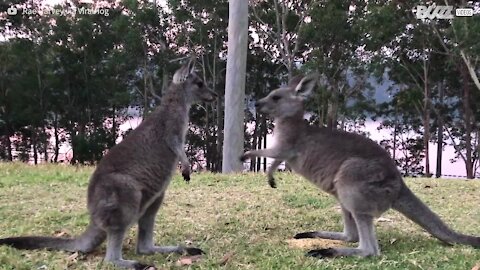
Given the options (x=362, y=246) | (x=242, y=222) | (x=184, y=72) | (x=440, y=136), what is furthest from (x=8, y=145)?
(x=362, y=246)

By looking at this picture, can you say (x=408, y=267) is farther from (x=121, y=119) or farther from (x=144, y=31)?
(x=121, y=119)

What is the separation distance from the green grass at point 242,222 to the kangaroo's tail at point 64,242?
0.16ft

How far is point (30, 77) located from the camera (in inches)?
1082

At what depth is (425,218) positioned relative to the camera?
158 inches

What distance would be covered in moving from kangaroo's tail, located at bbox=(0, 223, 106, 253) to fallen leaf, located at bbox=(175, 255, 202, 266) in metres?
0.50

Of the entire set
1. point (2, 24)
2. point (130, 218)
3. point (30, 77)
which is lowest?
point (130, 218)

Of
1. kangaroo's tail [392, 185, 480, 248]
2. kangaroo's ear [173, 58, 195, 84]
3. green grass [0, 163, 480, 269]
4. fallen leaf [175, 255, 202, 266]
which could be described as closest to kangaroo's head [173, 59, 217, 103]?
kangaroo's ear [173, 58, 195, 84]

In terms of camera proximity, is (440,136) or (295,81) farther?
(440,136)

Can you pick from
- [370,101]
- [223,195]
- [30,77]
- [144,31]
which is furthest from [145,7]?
[223,195]

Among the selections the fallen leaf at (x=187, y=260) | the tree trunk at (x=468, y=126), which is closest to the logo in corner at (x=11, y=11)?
the tree trunk at (x=468, y=126)

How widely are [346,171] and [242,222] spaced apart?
1270mm

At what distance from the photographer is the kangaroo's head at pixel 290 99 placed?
14.6 ft

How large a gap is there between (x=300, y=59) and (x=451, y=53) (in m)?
6.34

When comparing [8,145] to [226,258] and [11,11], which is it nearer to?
[11,11]
